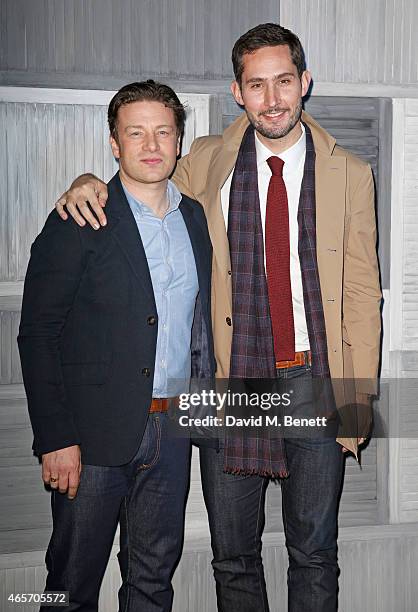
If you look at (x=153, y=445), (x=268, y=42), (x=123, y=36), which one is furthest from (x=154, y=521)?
(x=123, y=36)

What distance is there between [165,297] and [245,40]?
856 mm

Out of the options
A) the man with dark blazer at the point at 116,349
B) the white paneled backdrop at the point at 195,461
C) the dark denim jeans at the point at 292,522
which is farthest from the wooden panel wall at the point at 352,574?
the man with dark blazer at the point at 116,349

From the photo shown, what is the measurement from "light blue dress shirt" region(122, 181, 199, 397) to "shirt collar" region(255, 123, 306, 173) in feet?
1.32

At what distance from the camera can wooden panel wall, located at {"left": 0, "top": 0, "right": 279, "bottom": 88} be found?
264 cm

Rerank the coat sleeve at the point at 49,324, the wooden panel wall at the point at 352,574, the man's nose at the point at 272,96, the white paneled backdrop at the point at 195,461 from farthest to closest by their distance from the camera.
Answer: the wooden panel wall at the point at 352,574 → the white paneled backdrop at the point at 195,461 → the man's nose at the point at 272,96 → the coat sleeve at the point at 49,324

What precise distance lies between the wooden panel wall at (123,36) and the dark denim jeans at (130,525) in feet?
4.24

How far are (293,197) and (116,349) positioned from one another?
770 mm

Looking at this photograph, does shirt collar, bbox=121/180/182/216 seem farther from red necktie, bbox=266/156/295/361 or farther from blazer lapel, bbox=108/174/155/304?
red necktie, bbox=266/156/295/361

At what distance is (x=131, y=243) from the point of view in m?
2.11

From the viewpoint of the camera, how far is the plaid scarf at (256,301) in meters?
2.38

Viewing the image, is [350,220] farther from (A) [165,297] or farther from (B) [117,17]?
(B) [117,17]

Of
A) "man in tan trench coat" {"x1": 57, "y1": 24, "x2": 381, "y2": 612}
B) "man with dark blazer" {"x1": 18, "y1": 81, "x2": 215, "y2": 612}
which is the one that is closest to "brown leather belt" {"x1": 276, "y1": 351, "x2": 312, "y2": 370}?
"man in tan trench coat" {"x1": 57, "y1": 24, "x2": 381, "y2": 612}

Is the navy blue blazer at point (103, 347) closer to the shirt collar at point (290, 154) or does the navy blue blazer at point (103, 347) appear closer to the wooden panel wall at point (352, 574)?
the shirt collar at point (290, 154)

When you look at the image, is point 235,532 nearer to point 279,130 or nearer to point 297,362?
point 297,362
